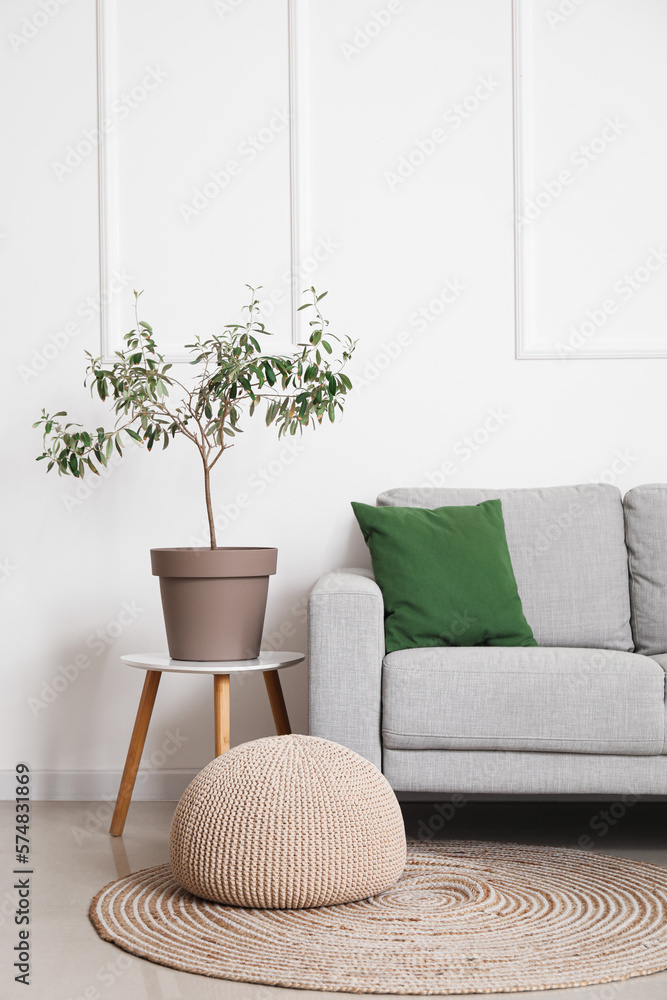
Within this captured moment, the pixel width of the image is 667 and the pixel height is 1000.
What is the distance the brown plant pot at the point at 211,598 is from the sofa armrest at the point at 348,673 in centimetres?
32

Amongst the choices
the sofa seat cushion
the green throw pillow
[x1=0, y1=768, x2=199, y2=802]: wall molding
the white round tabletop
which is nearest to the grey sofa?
the sofa seat cushion

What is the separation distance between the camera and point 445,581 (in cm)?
260

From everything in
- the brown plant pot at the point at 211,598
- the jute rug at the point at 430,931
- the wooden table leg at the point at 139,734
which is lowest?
the jute rug at the point at 430,931

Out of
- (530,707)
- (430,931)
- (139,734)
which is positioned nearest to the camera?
(430,931)

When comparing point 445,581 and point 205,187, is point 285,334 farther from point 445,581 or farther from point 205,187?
point 445,581

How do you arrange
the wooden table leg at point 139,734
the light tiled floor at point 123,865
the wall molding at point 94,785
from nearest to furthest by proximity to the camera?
the light tiled floor at point 123,865
the wooden table leg at point 139,734
the wall molding at point 94,785

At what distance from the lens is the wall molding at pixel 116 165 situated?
317 centimetres

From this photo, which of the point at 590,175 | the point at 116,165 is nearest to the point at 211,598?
the point at 116,165

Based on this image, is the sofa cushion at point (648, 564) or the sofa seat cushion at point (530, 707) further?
the sofa cushion at point (648, 564)

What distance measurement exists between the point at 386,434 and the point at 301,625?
0.69 m

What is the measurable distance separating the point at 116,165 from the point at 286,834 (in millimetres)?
2284

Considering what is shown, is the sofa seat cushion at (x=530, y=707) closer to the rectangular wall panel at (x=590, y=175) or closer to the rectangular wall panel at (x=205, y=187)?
the rectangular wall panel at (x=590, y=175)

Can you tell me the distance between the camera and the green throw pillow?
2570 millimetres

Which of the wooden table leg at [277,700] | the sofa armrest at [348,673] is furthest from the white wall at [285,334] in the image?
the sofa armrest at [348,673]
